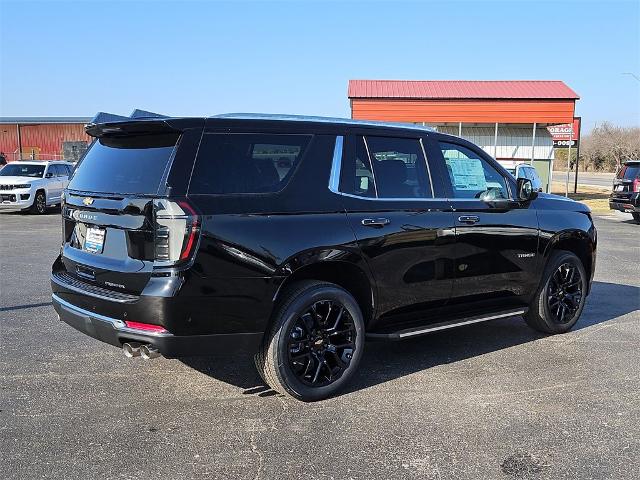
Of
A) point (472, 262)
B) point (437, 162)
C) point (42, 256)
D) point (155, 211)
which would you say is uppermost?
point (437, 162)

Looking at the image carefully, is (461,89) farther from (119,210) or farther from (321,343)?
(119,210)

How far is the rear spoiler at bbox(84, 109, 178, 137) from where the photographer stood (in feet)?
12.9

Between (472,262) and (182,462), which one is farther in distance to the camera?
(472,262)

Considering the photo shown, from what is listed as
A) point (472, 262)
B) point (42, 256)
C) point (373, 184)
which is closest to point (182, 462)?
point (373, 184)

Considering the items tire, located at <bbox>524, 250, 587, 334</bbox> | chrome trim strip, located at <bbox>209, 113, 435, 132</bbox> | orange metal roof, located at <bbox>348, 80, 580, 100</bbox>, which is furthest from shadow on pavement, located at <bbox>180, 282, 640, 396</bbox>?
orange metal roof, located at <bbox>348, 80, 580, 100</bbox>

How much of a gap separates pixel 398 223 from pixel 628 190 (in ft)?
55.7

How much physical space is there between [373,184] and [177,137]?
1.53 meters

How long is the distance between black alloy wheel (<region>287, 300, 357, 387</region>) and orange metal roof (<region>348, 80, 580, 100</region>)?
2333 centimetres

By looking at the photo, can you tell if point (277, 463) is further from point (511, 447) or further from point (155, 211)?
point (155, 211)

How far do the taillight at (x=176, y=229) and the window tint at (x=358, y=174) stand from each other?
1221 mm

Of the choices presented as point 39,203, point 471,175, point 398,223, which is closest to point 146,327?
point 398,223

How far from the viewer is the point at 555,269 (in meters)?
5.97

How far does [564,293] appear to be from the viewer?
242 inches

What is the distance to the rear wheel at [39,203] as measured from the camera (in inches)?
784
